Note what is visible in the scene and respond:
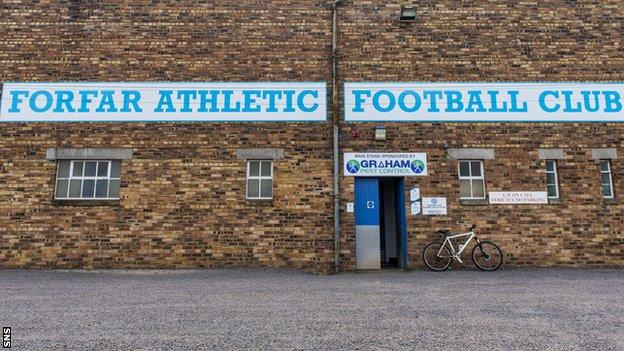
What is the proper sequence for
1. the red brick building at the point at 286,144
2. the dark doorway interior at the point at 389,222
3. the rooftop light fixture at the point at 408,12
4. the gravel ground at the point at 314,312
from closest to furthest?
the gravel ground at the point at 314,312 → the red brick building at the point at 286,144 → the rooftop light fixture at the point at 408,12 → the dark doorway interior at the point at 389,222

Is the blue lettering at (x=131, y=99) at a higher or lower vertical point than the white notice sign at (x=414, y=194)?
higher

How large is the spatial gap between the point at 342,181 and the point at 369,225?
1.30 metres

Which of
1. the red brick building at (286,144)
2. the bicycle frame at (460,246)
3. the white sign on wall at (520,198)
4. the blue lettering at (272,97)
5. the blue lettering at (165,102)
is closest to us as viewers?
the bicycle frame at (460,246)

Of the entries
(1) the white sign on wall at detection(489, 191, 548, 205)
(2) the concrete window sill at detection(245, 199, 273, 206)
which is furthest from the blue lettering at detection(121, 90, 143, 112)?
(1) the white sign on wall at detection(489, 191, 548, 205)

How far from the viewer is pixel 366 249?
32.6ft

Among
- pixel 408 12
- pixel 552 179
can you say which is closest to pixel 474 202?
pixel 552 179

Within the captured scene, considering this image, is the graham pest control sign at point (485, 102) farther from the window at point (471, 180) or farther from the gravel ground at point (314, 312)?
the gravel ground at point (314, 312)

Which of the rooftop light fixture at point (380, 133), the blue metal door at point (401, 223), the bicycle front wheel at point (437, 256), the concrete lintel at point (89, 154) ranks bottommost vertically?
the bicycle front wheel at point (437, 256)

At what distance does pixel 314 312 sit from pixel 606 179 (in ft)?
29.7

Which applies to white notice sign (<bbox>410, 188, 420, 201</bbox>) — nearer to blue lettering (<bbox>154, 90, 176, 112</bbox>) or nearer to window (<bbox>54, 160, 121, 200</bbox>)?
blue lettering (<bbox>154, 90, 176, 112</bbox>)

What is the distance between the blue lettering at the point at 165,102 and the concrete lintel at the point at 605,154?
1075 centimetres

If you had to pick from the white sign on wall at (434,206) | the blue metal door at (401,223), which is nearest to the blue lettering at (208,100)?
the blue metal door at (401,223)

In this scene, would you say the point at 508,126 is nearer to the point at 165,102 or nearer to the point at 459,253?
the point at 459,253

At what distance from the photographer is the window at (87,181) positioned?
9.88 metres
